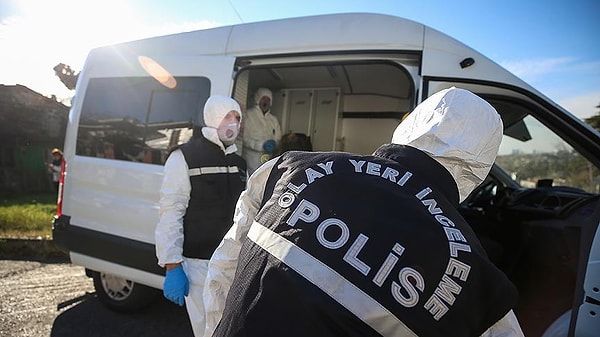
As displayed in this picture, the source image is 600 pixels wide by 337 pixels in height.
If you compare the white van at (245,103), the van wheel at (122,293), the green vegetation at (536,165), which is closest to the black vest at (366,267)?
the white van at (245,103)

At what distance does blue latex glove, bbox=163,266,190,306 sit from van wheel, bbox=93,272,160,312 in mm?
1201

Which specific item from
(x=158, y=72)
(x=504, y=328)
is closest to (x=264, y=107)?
(x=158, y=72)

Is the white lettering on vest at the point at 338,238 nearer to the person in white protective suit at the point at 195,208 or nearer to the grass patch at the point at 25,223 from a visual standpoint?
the person in white protective suit at the point at 195,208

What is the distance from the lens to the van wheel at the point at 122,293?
9.35 feet

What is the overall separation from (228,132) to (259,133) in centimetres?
158

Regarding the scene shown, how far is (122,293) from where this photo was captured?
2.92 meters

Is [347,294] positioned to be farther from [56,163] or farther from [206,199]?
[56,163]

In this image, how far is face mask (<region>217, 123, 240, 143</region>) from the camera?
2035mm

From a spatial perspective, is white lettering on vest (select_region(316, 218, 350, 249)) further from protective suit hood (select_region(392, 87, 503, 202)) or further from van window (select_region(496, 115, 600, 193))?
van window (select_region(496, 115, 600, 193))

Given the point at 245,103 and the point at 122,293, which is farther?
the point at 122,293

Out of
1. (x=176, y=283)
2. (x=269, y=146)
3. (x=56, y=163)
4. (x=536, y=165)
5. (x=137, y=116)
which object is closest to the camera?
(x=176, y=283)

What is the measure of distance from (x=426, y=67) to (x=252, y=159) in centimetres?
168

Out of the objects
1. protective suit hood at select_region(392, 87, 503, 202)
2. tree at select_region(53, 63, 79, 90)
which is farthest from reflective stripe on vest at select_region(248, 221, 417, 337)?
tree at select_region(53, 63, 79, 90)

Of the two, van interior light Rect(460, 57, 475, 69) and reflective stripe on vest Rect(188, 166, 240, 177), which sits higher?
van interior light Rect(460, 57, 475, 69)
